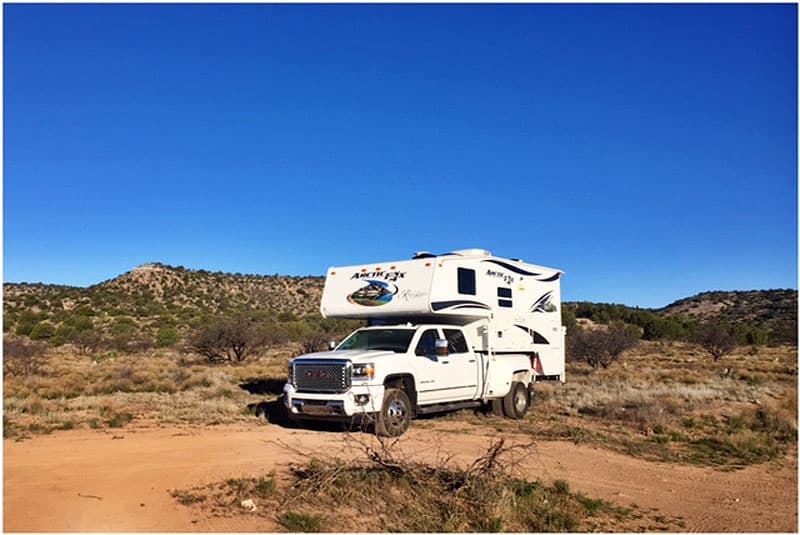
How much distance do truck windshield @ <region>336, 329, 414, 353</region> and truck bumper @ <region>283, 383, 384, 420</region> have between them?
59.4 inches

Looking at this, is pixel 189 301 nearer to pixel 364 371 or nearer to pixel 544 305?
pixel 544 305

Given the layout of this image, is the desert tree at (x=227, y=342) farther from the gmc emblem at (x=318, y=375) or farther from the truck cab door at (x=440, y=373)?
the gmc emblem at (x=318, y=375)

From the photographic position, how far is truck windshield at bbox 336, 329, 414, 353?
13039 millimetres

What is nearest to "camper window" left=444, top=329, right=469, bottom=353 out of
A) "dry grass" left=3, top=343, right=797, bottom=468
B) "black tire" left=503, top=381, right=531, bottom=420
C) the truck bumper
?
"dry grass" left=3, top=343, right=797, bottom=468

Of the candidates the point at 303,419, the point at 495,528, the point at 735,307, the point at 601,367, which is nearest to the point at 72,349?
the point at 601,367

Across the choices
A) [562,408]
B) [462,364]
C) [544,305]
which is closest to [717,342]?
[562,408]

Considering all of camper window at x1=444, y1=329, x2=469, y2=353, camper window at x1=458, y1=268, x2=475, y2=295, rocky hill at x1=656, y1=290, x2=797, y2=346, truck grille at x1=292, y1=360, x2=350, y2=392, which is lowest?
truck grille at x1=292, y1=360, x2=350, y2=392

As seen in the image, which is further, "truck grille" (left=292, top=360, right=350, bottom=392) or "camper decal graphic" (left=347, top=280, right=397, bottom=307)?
"camper decal graphic" (left=347, top=280, right=397, bottom=307)

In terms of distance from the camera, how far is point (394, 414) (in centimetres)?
1192

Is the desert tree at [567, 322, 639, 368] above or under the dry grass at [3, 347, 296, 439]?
above

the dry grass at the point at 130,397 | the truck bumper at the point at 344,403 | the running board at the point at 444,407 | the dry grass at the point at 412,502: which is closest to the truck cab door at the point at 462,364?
the running board at the point at 444,407

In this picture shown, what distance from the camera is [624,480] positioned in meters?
8.84

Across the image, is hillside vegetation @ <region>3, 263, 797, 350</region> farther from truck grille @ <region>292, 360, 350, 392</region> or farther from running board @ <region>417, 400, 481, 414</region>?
truck grille @ <region>292, 360, 350, 392</region>

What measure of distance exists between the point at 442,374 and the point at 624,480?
4820 mm
